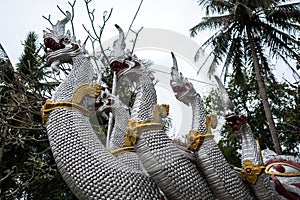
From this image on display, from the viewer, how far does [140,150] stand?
2.01m

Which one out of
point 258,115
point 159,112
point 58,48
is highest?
point 258,115

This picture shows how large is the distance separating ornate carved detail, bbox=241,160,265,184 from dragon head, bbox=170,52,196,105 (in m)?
0.48

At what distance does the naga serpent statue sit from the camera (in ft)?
6.37

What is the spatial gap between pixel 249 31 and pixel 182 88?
925 cm

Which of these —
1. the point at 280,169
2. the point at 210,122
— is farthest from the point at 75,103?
the point at 280,169

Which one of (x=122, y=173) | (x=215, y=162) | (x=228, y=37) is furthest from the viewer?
(x=228, y=37)

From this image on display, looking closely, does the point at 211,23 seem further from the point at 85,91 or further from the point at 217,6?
the point at 85,91

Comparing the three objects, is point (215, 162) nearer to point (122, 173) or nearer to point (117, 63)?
point (122, 173)

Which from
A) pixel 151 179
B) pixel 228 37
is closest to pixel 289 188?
pixel 151 179

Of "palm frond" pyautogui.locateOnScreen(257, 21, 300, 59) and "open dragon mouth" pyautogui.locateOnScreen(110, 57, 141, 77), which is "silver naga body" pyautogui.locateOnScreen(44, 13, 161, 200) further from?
"palm frond" pyautogui.locateOnScreen(257, 21, 300, 59)

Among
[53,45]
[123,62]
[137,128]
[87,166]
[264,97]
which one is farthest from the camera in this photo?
[264,97]

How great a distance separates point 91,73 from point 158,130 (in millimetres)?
589

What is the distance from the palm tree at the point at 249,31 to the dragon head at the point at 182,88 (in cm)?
834

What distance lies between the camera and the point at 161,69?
3.24m
